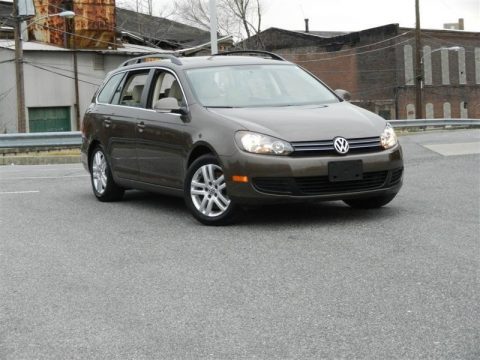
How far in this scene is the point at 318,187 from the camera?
7.61 metres

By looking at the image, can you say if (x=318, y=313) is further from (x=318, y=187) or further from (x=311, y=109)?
(x=311, y=109)

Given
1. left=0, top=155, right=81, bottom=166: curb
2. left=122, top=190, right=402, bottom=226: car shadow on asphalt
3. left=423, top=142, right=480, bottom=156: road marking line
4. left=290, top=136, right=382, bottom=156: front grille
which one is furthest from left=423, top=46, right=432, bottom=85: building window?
left=290, top=136, right=382, bottom=156: front grille

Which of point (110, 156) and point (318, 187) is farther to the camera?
point (110, 156)

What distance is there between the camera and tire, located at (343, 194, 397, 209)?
331 inches

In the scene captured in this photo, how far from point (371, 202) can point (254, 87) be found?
166 centimetres

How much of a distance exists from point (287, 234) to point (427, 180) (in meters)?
4.47

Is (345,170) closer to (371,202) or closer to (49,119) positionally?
(371,202)

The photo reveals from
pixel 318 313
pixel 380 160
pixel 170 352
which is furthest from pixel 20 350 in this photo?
pixel 380 160

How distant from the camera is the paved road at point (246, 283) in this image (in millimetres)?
4305

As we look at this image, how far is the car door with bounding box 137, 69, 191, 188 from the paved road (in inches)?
16.9

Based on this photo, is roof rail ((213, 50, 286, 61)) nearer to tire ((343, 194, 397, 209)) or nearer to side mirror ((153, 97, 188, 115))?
side mirror ((153, 97, 188, 115))

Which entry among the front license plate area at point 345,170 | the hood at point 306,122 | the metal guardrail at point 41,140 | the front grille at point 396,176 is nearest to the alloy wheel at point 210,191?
the hood at point 306,122

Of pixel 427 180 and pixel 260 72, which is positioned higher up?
pixel 260 72

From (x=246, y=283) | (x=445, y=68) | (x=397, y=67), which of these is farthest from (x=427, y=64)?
(x=246, y=283)
